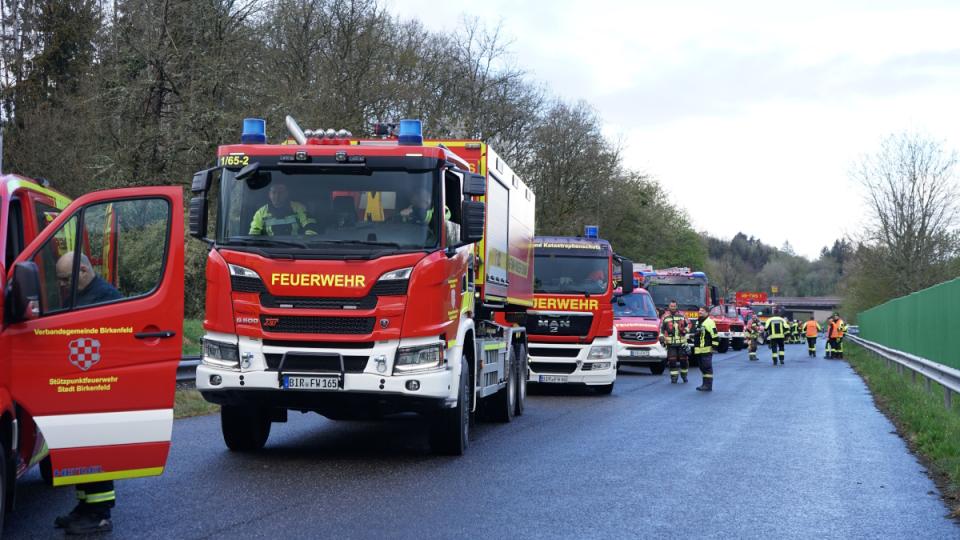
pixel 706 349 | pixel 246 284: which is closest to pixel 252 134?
pixel 246 284

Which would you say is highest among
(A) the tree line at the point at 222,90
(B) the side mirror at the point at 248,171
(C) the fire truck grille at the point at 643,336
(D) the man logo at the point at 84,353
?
(A) the tree line at the point at 222,90

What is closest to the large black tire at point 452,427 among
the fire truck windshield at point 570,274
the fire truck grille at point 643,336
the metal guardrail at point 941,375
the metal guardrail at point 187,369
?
the metal guardrail at point 187,369

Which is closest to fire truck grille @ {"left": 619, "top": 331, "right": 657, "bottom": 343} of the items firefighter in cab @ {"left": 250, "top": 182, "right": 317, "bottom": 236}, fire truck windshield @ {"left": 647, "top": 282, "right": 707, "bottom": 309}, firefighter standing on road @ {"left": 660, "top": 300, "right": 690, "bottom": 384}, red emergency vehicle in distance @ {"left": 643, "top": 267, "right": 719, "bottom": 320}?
firefighter standing on road @ {"left": 660, "top": 300, "right": 690, "bottom": 384}

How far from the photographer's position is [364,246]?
33.0 ft

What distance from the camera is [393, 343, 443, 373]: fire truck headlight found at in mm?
9898

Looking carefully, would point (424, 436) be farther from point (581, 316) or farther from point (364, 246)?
point (581, 316)

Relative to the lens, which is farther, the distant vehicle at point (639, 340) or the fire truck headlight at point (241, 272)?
the distant vehicle at point (639, 340)

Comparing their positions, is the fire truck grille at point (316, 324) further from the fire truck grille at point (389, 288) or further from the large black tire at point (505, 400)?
the large black tire at point (505, 400)

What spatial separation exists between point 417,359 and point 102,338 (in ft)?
12.4

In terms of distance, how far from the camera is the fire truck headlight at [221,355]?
32.8 ft

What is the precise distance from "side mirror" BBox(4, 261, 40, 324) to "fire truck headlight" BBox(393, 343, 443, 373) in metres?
4.09

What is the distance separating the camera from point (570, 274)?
813 inches

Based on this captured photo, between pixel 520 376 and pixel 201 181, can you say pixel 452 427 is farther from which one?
pixel 520 376

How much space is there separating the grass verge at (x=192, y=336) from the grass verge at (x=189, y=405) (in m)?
6.54
